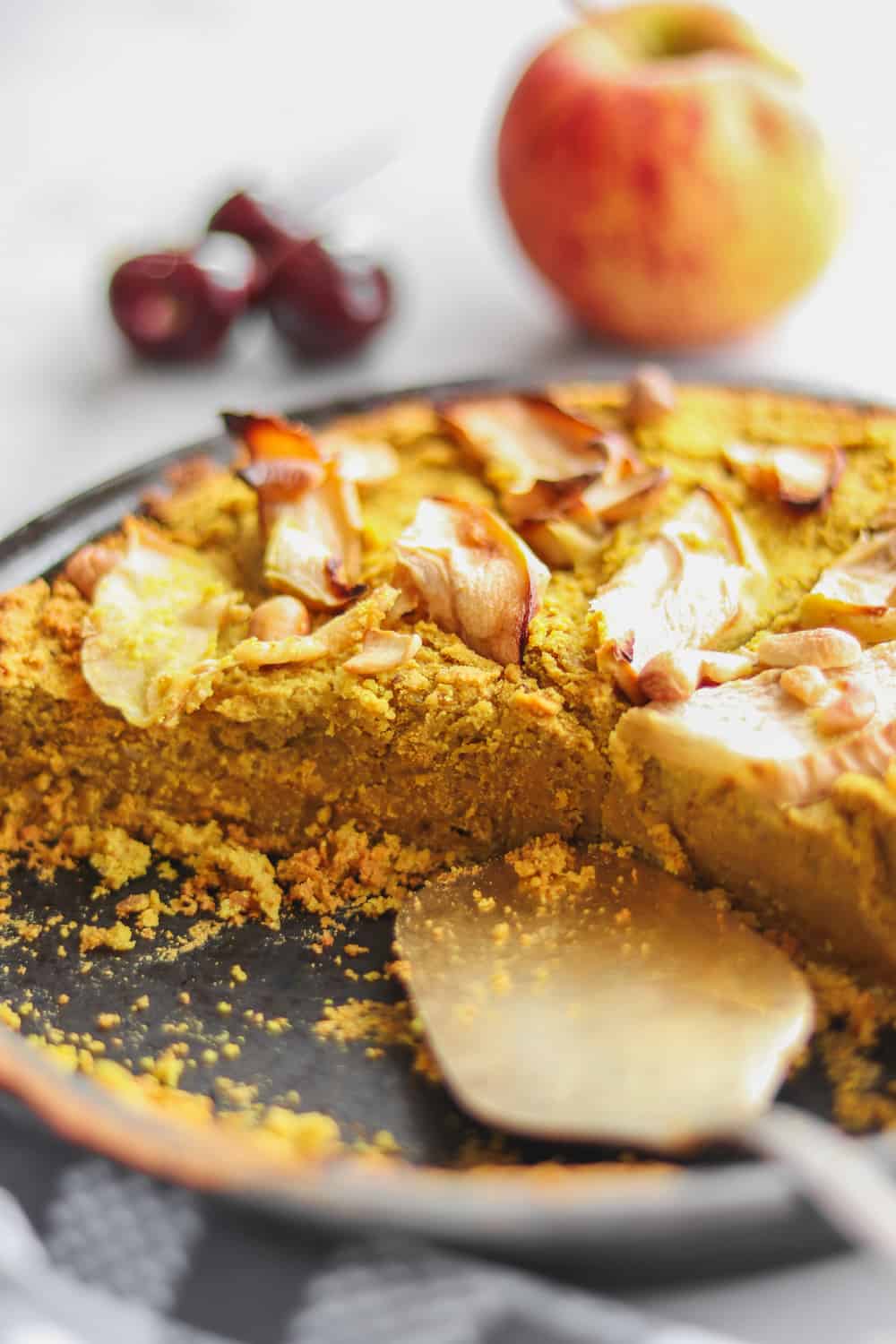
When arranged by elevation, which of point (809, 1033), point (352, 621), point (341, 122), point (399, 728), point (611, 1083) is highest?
point (341, 122)

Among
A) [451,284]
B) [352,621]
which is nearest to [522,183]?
[451,284]

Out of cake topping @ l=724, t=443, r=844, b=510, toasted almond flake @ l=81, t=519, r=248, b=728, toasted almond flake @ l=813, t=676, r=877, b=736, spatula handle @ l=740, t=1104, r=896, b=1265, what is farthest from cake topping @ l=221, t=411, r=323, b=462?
spatula handle @ l=740, t=1104, r=896, b=1265

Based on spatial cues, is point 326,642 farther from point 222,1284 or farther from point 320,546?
point 222,1284

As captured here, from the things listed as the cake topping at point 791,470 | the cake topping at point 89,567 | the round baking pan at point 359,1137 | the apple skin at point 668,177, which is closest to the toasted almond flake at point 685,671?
the cake topping at point 791,470

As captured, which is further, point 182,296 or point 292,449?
point 182,296

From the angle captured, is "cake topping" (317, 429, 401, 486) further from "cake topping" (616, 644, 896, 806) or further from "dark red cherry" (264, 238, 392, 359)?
"dark red cherry" (264, 238, 392, 359)

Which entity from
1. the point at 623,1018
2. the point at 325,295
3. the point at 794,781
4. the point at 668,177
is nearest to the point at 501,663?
the point at 794,781

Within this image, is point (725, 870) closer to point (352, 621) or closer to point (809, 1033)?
point (809, 1033)
